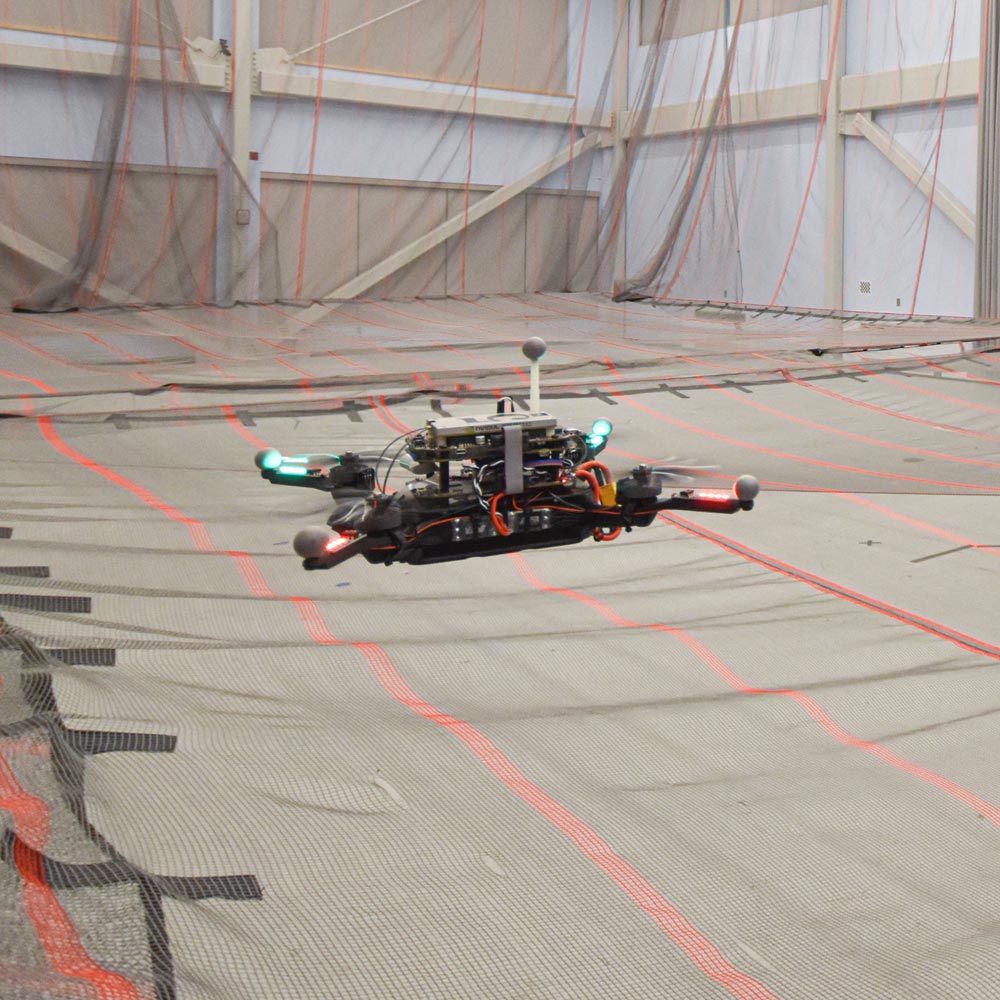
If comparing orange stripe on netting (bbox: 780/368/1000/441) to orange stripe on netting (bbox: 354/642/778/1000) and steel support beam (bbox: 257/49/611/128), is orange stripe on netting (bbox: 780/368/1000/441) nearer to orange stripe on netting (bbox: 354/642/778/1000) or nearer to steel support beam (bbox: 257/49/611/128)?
orange stripe on netting (bbox: 354/642/778/1000)

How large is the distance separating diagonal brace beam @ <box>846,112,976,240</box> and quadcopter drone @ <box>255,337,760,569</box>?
259 inches

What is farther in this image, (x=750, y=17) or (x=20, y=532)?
(x=750, y=17)

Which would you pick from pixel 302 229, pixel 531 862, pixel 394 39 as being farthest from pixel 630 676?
pixel 394 39

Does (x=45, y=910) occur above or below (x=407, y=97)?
below

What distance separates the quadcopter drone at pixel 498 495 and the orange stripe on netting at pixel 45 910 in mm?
755

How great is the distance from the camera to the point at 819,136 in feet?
30.5

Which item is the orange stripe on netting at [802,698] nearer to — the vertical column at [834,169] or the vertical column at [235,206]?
the vertical column at [235,206]

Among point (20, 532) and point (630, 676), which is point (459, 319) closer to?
point (20, 532)

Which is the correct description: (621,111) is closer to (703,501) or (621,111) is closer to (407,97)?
(407,97)

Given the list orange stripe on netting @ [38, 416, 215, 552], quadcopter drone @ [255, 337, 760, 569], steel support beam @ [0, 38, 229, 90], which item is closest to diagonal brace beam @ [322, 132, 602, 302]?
steel support beam @ [0, 38, 229, 90]

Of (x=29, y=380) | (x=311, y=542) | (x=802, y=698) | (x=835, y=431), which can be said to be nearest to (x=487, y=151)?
(x=29, y=380)

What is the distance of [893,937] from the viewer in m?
1.49

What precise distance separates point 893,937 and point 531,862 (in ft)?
1.43

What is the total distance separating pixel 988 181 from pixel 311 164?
462 cm
